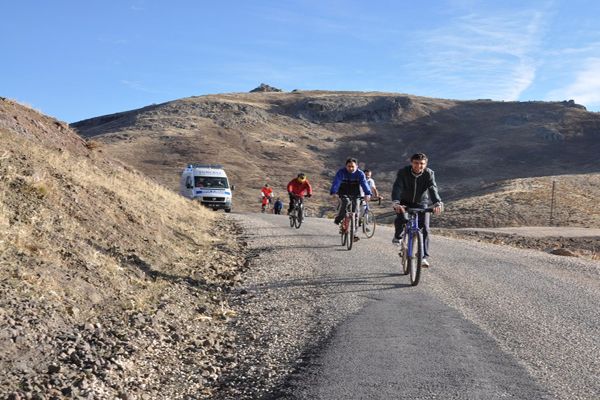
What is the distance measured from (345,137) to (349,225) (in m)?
84.7

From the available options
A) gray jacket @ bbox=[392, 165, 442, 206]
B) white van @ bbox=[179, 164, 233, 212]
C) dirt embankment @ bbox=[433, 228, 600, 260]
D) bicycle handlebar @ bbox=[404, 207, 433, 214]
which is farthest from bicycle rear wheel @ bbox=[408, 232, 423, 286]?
white van @ bbox=[179, 164, 233, 212]

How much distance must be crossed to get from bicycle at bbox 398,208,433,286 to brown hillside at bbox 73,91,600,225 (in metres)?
38.5

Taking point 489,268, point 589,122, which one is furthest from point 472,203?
point 589,122

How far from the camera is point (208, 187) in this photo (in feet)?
98.6

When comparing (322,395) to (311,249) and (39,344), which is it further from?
(311,249)

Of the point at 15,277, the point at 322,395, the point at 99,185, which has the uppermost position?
the point at 99,185

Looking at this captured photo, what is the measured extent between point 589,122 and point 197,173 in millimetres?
85701

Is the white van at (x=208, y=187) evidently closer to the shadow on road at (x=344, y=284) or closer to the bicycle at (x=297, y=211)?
the bicycle at (x=297, y=211)

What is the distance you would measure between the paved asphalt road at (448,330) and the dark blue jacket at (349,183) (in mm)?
2428

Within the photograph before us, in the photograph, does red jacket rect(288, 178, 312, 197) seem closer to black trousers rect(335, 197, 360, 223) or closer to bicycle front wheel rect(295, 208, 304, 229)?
bicycle front wheel rect(295, 208, 304, 229)

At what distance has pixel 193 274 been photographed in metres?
9.74

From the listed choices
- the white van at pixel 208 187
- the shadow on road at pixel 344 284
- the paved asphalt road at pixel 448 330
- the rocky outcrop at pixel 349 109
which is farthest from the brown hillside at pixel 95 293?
the rocky outcrop at pixel 349 109

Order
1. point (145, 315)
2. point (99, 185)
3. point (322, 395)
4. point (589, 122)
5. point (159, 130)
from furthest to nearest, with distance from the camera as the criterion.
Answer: point (589, 122), point (159, 130), point (99, 185), point (145, 315), point (322, 395)

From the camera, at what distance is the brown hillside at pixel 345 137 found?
228 ft
